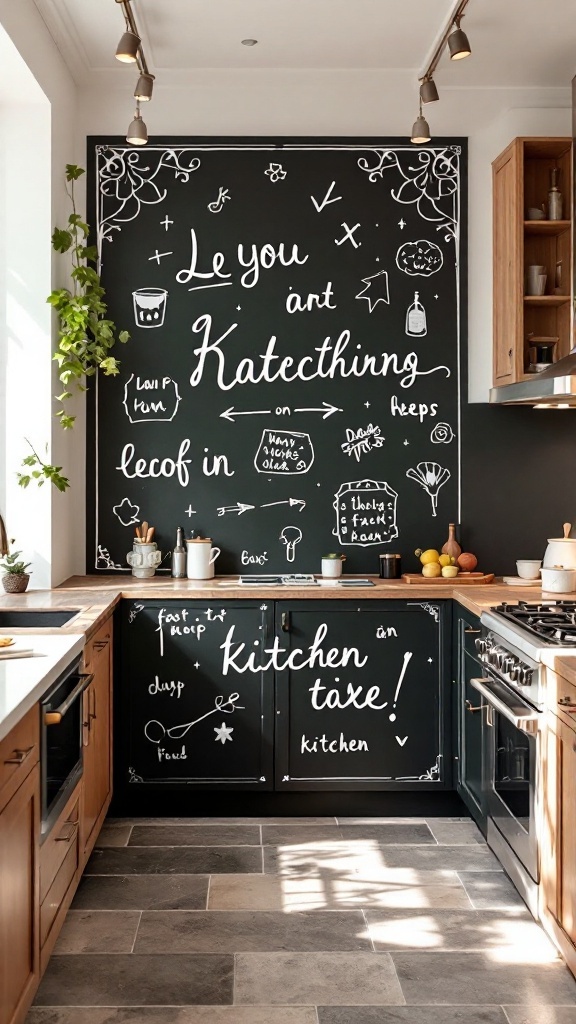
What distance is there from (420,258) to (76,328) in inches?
61.2

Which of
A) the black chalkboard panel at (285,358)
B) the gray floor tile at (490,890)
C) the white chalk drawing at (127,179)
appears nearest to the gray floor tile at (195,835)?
the gray floor tile at (490,890)

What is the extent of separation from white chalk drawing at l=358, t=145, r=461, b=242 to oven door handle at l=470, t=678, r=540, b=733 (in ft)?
6.82

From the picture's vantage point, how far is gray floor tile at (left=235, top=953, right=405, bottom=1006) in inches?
96.6

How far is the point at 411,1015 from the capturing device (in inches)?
93.4

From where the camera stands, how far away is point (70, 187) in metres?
4.04

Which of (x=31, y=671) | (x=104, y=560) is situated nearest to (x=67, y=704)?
(x=31, y=671)

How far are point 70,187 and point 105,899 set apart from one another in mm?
2889

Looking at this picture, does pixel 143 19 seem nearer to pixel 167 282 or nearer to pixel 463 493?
pixel 167 282

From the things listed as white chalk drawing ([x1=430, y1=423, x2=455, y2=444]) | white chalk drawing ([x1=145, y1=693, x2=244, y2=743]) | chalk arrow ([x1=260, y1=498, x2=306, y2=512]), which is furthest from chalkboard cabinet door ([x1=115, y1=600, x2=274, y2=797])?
white chalk drawing ([x1=430, y1=423, x2=455, y2=444])

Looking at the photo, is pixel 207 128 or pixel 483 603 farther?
pixel 207 128

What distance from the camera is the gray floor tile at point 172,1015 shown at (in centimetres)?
235

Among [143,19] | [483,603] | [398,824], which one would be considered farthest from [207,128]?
[398,824]

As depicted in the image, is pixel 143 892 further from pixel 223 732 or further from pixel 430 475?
pixel 430 475

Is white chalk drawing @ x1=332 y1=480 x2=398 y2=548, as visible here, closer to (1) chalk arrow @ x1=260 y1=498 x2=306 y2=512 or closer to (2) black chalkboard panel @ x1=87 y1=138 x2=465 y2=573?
(2) black chalkboard panel @ x1=87 y1=138 x2=465 y2=573
